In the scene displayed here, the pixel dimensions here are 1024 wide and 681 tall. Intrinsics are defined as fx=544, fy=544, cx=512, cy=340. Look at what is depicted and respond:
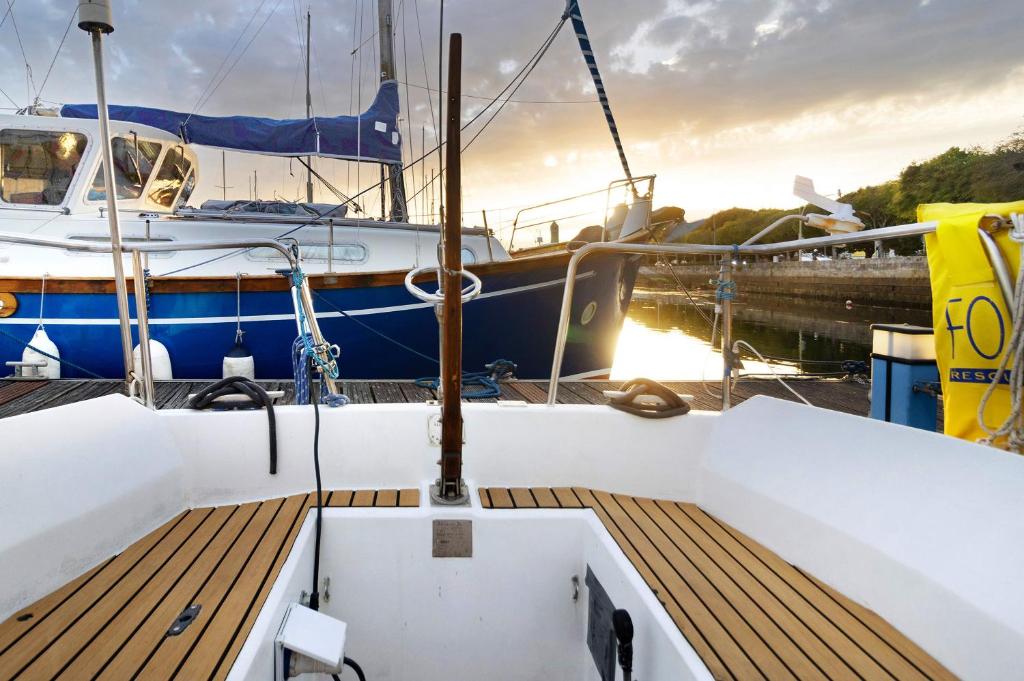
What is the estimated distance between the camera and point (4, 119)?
20.8ft

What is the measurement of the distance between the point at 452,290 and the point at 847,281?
4102cm

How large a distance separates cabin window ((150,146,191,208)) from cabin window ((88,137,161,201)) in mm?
153

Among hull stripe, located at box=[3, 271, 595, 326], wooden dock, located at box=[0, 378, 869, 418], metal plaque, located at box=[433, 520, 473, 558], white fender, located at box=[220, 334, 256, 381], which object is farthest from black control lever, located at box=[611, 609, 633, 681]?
white fender, located at box=[220, 334, 256, 381]

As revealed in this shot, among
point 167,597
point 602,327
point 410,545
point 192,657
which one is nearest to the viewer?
point 192,657

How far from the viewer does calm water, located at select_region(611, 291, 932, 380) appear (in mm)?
13328

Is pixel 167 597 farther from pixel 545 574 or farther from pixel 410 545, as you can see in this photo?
pixel 545 574

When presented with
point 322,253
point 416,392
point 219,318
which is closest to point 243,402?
point 416,392

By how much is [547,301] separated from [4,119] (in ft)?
22.1

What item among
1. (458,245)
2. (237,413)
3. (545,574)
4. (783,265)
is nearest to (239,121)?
(237,413)

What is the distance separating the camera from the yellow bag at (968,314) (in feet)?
5.30

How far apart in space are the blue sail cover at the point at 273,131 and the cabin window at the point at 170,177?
38 cm

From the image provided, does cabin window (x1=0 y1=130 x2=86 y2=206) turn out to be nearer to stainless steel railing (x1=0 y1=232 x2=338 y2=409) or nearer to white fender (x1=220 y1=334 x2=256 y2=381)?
white fender (x1=220 y1=334 x2=256 y2=381)

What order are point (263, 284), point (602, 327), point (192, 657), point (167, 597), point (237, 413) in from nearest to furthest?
point (192, 657) < point (167, 597) < point (237, 413) < point (263, 284) < point (602, 327)

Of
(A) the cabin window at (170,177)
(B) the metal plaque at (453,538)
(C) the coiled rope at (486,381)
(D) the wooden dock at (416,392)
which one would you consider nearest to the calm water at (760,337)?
(D) the wooden dock at (416,392)
